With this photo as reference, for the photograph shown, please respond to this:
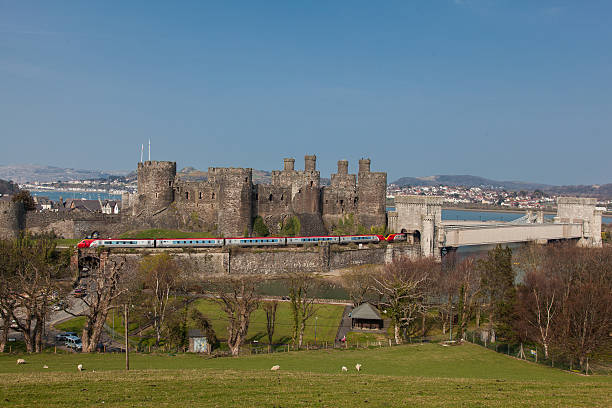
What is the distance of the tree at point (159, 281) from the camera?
3595 centimetres

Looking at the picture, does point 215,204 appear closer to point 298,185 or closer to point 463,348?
point 298,185

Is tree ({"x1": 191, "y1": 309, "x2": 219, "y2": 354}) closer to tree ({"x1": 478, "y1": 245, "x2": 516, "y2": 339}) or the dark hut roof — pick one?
the dark hut roof

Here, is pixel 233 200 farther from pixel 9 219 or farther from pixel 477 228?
pixel 477 228

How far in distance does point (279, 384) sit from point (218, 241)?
39717 millimetres

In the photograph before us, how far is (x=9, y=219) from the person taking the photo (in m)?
60.3

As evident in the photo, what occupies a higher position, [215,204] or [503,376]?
[215,204]

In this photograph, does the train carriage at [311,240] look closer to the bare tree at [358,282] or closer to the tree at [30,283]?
the bare tree at [358,282]

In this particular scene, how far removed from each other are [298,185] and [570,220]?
39748mm

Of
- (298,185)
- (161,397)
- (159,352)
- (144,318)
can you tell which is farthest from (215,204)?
(161,397)

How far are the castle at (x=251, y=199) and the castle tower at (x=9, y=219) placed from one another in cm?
1066

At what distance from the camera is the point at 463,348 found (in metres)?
31.8

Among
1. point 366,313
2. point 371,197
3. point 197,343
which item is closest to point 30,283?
point 197,343

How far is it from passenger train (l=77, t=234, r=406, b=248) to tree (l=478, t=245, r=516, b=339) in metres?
23.7

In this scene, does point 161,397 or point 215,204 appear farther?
point 215,204
